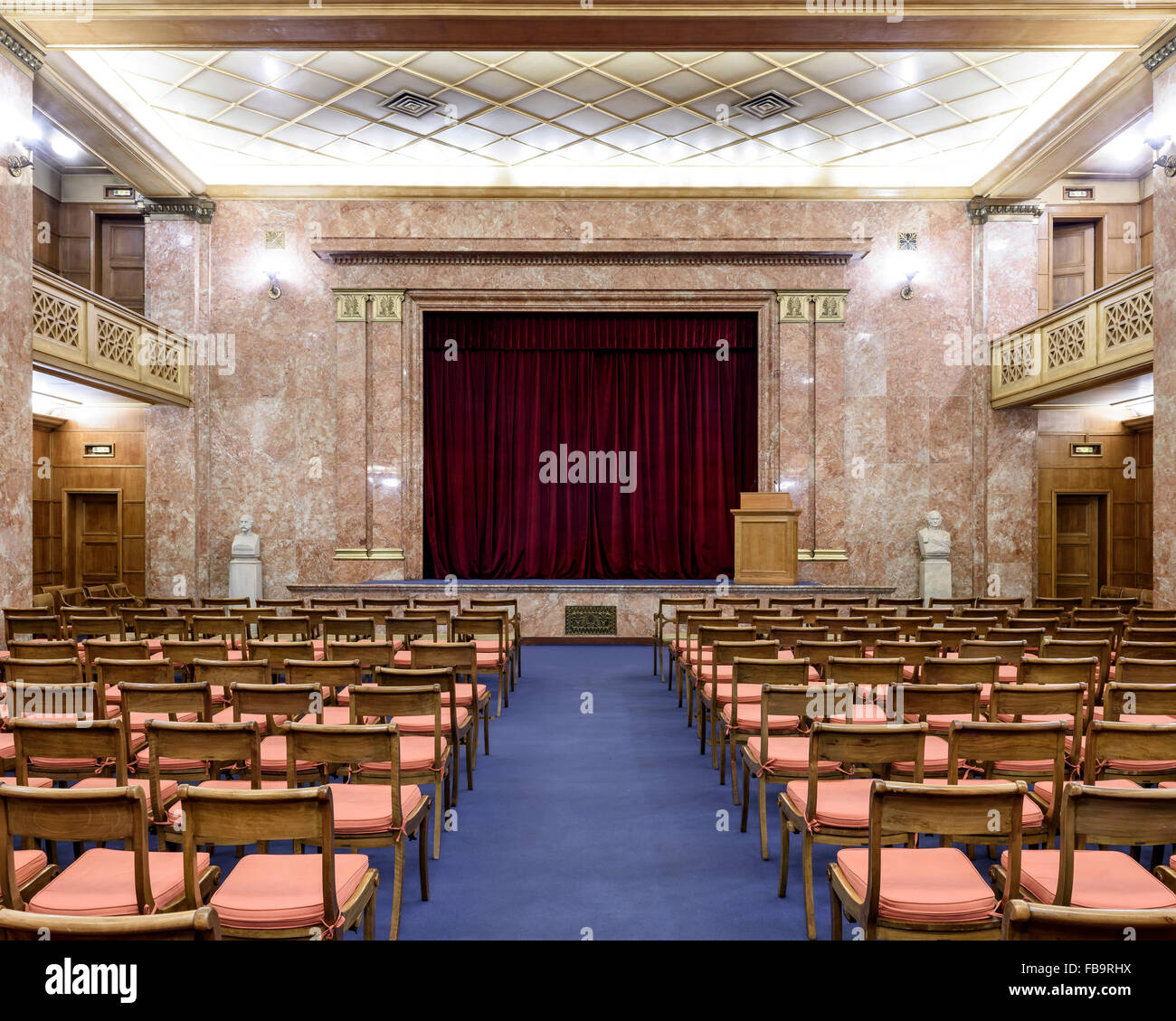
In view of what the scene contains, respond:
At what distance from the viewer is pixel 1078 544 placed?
41.8 ft

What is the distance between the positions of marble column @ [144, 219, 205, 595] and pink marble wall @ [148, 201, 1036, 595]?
22cm

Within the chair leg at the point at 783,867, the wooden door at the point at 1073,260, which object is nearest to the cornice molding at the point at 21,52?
A: the chair leg at the point at 783,867

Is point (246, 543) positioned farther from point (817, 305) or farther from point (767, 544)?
point (817, 305)

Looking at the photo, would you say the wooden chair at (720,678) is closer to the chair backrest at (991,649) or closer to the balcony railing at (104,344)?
the chair backrest at (991,649)

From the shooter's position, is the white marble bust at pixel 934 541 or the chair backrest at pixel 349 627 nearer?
the chair backrest at pixel 349 627

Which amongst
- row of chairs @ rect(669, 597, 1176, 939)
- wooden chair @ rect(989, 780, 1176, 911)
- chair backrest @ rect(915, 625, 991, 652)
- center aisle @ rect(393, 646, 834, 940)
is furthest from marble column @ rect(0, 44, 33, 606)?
wooden chair @ rect(989, 780, 1176, 911)

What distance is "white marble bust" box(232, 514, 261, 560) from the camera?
37.4 feet

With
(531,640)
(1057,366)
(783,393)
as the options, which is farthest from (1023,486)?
(531,640)

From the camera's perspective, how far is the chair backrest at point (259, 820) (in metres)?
2.19

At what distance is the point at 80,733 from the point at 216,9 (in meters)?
6.97

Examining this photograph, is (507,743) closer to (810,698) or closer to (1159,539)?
(810,698)

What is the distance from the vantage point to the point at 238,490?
11828 mm

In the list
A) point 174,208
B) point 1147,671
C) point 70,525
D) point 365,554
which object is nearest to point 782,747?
point 1147,671

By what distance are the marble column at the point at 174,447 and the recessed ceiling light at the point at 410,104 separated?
3898 millimetres
